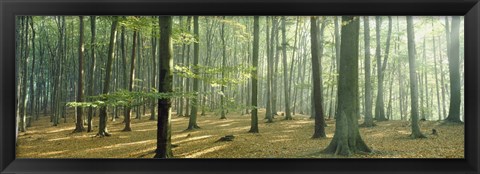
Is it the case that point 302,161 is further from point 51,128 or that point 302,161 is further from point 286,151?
point 51,128

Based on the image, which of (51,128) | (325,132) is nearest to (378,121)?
(325,132)

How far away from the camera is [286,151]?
17.3ft

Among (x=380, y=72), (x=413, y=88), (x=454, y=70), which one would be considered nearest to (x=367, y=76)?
(x=380, y=72)

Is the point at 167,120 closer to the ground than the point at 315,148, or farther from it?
farther from it

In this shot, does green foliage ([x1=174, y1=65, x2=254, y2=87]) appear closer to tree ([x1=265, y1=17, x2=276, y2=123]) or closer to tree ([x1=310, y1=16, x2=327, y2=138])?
tree ([x1=310, y1=16, x2=327, y2=138])

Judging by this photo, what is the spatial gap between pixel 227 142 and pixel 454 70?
143 inches

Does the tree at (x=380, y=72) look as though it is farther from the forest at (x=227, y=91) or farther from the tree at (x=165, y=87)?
the tree at (x=165, y=87)

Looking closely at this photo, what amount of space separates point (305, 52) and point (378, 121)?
132 inches

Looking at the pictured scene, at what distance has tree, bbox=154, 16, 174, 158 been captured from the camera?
4.11 m

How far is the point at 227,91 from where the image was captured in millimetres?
7191

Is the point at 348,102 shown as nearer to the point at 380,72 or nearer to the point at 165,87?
the point at 165,87

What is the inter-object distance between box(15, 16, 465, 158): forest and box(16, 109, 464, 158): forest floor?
28mm
